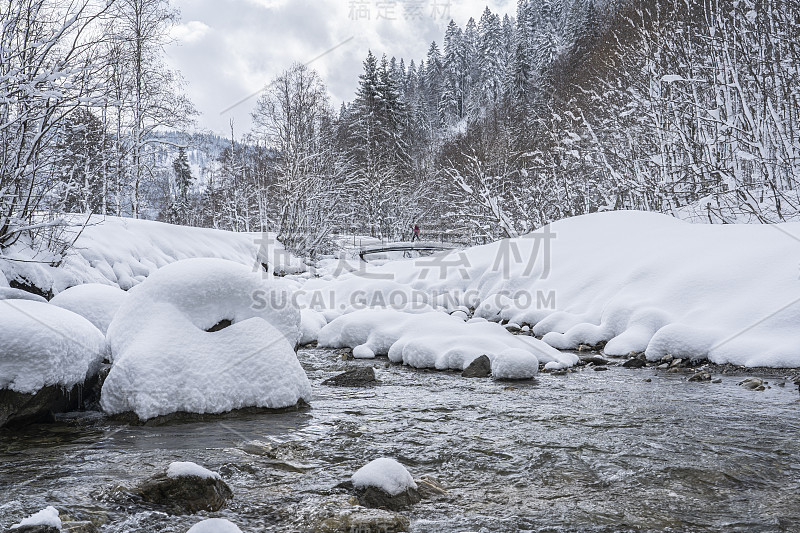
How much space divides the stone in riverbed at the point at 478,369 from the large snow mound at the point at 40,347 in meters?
4.39

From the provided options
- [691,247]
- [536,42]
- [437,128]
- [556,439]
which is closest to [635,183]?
[691,247]

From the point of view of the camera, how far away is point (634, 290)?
900 cm

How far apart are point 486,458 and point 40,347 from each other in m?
3.74

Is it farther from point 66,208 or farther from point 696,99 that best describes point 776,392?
point 696,99

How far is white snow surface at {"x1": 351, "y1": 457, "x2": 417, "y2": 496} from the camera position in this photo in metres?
3.14

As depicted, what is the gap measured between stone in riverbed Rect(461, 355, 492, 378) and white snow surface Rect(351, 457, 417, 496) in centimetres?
385

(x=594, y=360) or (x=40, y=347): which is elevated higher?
(x=40, y=347)

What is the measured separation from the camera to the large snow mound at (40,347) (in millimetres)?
4297

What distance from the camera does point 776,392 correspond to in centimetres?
552

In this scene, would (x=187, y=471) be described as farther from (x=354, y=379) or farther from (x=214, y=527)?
(x=354, y=379)

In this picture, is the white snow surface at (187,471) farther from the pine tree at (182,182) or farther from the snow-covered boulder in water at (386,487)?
the pine tree at (182,182)

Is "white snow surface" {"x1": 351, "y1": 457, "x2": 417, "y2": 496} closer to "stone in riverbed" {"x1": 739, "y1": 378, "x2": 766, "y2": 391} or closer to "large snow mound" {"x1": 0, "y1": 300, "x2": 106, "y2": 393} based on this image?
"large snow mound" {"x1": 0, "y1": 300, "x2": 106, "y2": 393}

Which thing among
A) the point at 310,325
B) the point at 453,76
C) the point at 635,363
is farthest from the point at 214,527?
the point at 453,76

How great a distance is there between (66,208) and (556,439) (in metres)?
7.31
